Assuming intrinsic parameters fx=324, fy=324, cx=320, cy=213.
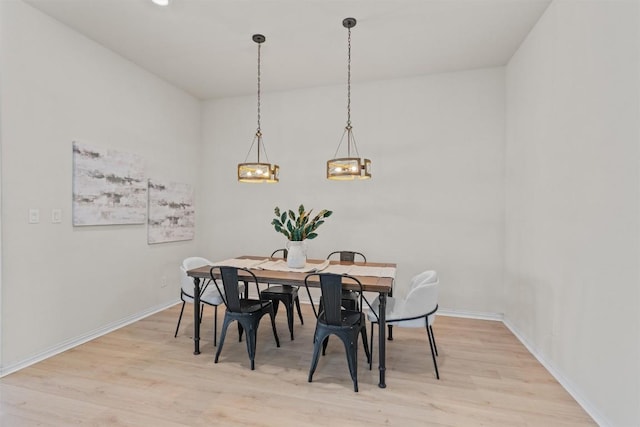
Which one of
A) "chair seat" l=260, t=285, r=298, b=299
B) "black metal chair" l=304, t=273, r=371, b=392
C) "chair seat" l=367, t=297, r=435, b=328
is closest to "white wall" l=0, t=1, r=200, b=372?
"chair seat" l=260, t=285, r=298, b=299

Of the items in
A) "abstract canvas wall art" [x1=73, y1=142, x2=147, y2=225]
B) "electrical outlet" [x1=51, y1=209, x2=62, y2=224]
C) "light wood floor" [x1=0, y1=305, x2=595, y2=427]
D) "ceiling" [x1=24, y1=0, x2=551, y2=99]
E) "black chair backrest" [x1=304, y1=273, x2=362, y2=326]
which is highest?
"ceiling" [x1=24, y1=0, x2=551, y2=99]

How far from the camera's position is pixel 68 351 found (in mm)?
2891

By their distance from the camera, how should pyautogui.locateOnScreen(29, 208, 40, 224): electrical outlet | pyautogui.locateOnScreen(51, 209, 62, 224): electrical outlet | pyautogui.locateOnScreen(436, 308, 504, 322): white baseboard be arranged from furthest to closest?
pyautogui.locateOnScreen(436, 308, 504, 322): white baseboard < pyautogui.locateOnScreen(51, 209, 62, 224): electrical outlet < pyautogui.locateOnScreen(29, 208, 40, 224): electrical outlet

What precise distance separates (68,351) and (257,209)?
8.45 ft

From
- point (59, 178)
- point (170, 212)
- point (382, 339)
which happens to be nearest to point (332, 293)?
point (382, 339)

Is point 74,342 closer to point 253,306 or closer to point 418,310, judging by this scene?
point 253,306

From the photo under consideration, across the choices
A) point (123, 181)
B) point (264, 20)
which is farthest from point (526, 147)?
point (123, 181)

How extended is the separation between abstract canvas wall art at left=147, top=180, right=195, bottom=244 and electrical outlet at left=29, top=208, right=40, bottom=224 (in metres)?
1.26

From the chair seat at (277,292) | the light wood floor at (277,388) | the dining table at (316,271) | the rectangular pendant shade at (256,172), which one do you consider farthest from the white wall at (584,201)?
the rectangular pendant shade at (256,172)

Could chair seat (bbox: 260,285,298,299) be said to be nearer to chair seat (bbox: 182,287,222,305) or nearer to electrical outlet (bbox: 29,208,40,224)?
Answer: chair seat (bbox: 182,287,222,305)

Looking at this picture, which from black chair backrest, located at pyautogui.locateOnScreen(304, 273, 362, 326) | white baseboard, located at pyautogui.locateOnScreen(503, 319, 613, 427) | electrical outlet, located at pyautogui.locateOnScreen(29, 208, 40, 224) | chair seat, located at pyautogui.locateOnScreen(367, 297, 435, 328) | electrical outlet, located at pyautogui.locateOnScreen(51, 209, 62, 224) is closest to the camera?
white baseboard, located at pyautogui.locateOnScreen(503, 319, 613, 427)

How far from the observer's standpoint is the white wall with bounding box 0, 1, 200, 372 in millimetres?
2537

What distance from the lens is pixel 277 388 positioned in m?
2.33

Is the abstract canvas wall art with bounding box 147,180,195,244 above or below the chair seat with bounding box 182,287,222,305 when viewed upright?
above
